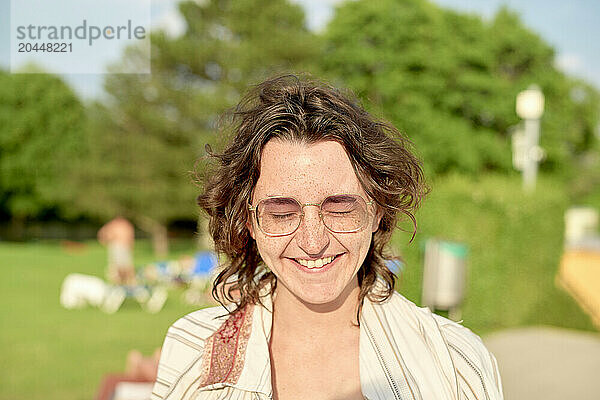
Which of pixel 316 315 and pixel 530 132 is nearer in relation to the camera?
pixel 316 315

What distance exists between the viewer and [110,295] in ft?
43.6

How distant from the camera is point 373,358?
1.92 m

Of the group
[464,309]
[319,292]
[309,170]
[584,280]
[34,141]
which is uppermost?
[34,141]

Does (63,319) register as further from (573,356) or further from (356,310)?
(356,310)

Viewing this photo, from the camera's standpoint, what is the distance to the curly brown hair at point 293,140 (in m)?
1.81

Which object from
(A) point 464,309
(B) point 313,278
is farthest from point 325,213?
(A) point 464,309

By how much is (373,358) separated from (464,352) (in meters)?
0.28

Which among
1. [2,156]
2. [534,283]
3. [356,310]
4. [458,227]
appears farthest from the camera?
[2,156]

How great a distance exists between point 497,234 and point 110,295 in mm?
8314

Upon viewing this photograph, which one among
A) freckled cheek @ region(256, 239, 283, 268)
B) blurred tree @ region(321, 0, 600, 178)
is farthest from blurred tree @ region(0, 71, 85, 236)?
freckled cheek @ region(256, 239, 283, 268)

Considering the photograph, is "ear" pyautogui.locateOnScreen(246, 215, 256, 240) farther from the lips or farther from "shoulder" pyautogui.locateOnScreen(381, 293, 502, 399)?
"shoulder" pyautogui.locateOnScreen(381, 293, 502, 399)

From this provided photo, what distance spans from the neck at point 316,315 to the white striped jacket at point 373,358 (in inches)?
2.3

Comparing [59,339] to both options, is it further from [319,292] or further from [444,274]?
[319,292]

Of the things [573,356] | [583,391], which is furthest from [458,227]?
[583,391]
